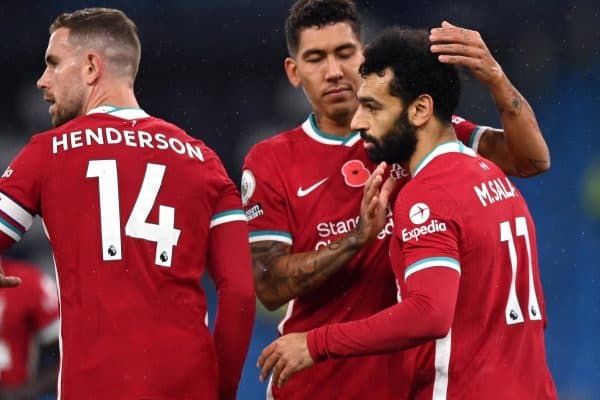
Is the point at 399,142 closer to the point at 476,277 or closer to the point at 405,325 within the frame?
the point at 476,277

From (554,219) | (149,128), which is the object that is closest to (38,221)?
(554,219)

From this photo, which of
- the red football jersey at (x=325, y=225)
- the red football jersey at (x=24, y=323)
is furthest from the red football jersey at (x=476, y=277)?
the red football jersey at (x=24, y=323)

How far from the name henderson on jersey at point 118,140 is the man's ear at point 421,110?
2.30 feet

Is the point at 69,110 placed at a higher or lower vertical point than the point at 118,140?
higher

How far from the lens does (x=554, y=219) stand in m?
8.91

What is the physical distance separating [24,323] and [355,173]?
2342 mm

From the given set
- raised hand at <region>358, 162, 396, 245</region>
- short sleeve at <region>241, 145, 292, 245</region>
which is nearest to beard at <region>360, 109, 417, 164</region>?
raised hand at <region>358, 162, 396, 245</region>

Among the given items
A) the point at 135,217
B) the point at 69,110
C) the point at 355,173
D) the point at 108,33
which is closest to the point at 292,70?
the point at 355,173

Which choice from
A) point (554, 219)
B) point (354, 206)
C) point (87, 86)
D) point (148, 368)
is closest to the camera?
point (148, 368)

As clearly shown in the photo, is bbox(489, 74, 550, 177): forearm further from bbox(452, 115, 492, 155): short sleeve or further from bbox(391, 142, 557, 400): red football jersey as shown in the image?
bbox(391, 142, 557, 400): red football jersey

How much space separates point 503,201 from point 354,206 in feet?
2.46

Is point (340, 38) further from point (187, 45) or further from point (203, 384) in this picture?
point (187, 45)

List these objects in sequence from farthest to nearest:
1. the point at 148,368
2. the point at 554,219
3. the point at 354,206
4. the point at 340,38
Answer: the point at 554,219 < the point at 340,38 < the point at 354,206 < the point at 148,368

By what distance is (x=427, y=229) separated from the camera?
3.43 metres
